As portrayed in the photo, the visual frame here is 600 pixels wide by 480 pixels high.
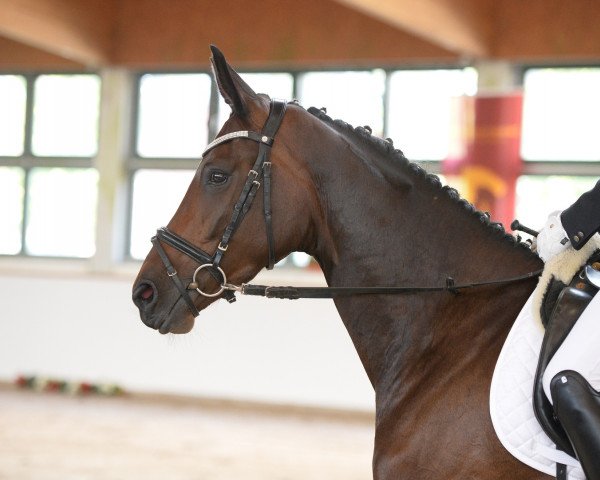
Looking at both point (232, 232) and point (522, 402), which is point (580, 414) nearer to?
point (522, 402)

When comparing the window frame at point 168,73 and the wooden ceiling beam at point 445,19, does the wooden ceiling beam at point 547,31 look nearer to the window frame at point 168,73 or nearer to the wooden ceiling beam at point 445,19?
the wooden ceiling beam at point 445,19

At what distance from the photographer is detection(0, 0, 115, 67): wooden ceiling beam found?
705 centimetres

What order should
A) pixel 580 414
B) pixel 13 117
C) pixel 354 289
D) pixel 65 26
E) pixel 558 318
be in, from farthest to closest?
1. pixel 13 117
2. pixel 65 26
3. pixel 354 289
4. pixel 558 318
5. pixel 580 414

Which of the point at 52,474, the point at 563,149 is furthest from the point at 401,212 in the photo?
the point at 563,149

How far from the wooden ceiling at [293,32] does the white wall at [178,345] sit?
199 centimetres

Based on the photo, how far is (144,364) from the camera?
7.82 meters

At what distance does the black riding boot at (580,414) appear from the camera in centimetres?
156

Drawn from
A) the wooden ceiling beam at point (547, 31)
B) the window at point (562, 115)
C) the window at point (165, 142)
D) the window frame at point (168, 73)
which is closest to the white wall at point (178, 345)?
the window at point (165, 142)

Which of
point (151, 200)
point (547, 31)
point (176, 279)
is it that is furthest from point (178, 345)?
point (176, 279)

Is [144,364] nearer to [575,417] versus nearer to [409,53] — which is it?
[409,53]

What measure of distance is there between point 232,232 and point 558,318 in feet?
2.32

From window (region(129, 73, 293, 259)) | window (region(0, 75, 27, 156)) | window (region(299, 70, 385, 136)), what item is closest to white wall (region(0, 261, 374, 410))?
window (region(129, 73, 293, 259))

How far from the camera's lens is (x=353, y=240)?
6.44 feet

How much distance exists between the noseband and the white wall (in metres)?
5.00
